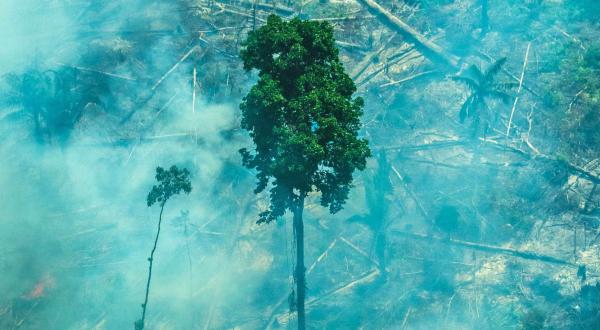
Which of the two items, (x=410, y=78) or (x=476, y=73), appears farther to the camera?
(x=410, y=78)

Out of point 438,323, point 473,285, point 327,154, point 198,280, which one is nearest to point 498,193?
point 473,285

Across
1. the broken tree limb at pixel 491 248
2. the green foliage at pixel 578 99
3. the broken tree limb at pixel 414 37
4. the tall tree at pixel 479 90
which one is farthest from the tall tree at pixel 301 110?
the broken tree limb at pixel 414 37

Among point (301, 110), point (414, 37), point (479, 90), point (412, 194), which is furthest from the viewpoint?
point (414, 37)

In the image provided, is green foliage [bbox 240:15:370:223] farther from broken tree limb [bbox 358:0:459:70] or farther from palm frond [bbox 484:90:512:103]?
broken tree limb [bbox 358:0:459:70]

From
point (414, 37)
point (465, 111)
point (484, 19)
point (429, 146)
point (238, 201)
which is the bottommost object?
point (238, 201)

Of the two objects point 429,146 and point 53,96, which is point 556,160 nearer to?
point 429,146

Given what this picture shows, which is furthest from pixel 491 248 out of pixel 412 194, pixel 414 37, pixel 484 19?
pixel 484 19

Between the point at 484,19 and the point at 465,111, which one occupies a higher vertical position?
the point at 484,19

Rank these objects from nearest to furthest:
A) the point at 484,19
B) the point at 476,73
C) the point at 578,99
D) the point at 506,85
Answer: the point at 506,85, the point at 476,73, the point at 578,99, the point at 484,19

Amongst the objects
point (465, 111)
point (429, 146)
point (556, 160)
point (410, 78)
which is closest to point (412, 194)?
point (429, 146)
